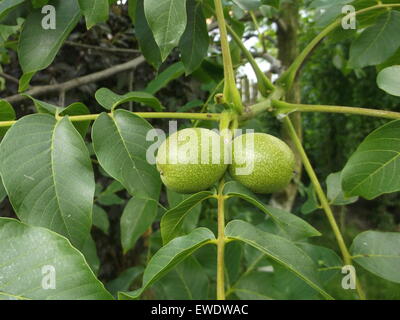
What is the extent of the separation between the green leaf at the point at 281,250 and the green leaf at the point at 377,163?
0.87 feet

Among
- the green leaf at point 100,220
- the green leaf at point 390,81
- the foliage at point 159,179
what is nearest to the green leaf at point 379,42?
the foliage at point 159,179

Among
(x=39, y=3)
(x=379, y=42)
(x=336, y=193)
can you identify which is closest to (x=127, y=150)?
(x=39, y=3)

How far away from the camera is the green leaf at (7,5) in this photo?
0.93m

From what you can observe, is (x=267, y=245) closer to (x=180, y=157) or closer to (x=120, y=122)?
(x=180, y=157)

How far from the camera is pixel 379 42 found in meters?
1.32

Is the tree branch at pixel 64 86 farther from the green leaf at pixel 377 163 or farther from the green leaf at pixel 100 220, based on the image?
the green leaf at pixel 377 163

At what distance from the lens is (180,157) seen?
949mm

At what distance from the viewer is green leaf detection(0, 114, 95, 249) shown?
813mm

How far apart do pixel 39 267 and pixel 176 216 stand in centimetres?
35

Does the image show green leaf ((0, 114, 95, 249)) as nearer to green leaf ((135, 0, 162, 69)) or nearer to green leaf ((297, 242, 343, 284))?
green leaf ((135, 0, 162, 69))

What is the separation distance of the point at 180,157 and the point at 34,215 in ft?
1.07

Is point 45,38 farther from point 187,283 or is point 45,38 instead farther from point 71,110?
point 187,283
